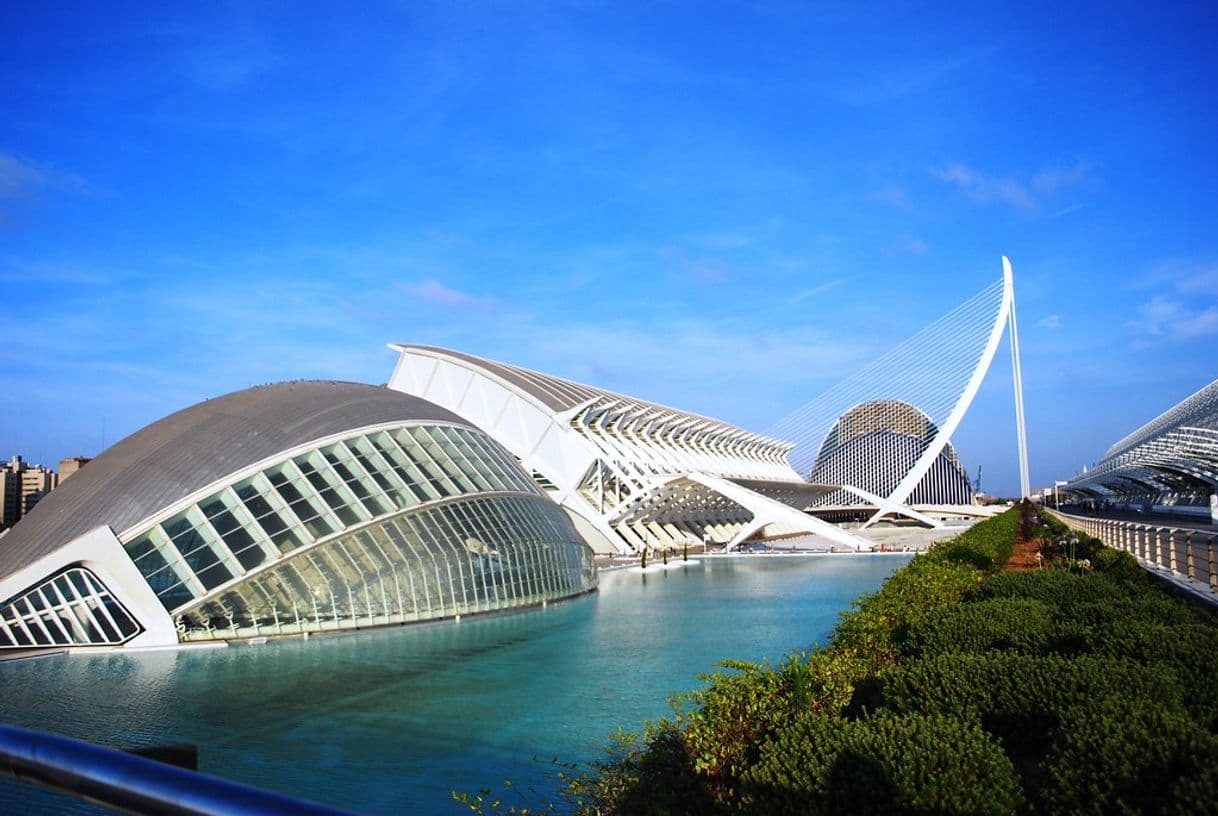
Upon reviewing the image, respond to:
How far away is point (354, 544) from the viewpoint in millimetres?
20031

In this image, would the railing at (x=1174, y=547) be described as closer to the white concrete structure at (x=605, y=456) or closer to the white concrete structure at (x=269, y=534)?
the white concrete structure at (x=269, y=534)

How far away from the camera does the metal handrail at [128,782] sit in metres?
1.51

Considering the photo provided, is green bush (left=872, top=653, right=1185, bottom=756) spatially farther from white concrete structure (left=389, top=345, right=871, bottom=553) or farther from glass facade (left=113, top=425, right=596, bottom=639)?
white concrete structure (left=389, top=345, right=871, bottom=553)

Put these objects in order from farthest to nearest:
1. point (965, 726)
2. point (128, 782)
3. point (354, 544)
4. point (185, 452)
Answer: point (185, 452) < point (354, 544) < point (965, 726) < point (128, 782)

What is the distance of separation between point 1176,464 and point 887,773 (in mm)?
54735

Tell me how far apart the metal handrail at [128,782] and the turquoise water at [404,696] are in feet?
6.90

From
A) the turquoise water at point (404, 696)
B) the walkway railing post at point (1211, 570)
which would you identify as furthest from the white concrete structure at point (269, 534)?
the walkway railing post at point (1211, 570)

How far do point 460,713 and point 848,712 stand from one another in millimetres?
5397

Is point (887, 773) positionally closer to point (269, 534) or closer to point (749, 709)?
point (749, 709)

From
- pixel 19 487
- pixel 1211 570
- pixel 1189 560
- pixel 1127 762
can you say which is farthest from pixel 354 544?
pixel 19 487

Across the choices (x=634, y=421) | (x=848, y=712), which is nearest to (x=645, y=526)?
(x=634, y=421)

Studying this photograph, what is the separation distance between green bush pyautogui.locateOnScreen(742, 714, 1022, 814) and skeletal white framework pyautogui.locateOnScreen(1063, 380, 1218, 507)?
47523 mm

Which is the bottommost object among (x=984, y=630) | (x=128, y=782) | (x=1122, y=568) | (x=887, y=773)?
(x=887, y=773)

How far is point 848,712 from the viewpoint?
30.5 feet
